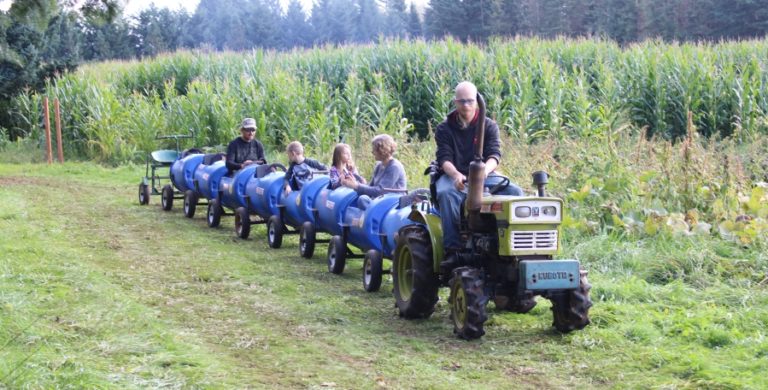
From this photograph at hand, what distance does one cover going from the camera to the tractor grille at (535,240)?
264 inches

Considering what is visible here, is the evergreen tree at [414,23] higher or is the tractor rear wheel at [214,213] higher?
the evergreen tree at [414,23]

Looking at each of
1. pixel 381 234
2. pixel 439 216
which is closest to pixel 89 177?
pixel 381 234

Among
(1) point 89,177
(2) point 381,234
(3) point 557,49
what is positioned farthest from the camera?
(3) point 557,49

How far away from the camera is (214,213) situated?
44.0ft

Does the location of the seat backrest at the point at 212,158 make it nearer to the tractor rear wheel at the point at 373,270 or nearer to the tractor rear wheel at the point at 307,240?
the tractor rear wheel at the point at 307,240

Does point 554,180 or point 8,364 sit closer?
point 8,364

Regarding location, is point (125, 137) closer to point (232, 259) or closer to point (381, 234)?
point (232, 259)

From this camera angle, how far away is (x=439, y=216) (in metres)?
7.68

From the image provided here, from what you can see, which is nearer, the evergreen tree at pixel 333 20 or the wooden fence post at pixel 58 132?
the wooden fence post at pixel 58 132

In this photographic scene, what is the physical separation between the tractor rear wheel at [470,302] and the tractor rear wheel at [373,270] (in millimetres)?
1911

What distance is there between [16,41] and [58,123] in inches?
287

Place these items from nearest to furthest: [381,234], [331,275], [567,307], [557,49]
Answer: [567,307]
[381,234]
[331,275]
[557,49]

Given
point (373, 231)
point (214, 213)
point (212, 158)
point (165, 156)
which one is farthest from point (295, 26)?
point (373, 231)

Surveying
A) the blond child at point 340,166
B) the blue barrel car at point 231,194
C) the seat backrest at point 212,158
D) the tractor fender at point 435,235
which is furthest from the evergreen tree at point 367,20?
the tractor fender at point 435,235
